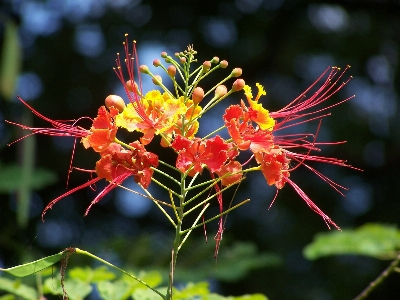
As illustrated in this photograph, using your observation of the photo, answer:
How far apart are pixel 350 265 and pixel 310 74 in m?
1.59

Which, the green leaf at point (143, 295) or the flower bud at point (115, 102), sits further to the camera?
the green leaf at point (143, 295)

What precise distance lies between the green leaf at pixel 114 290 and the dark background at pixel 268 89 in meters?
2.58

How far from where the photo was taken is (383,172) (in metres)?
5.34

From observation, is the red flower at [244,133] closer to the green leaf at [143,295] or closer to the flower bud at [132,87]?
the flower bud at [132,87]

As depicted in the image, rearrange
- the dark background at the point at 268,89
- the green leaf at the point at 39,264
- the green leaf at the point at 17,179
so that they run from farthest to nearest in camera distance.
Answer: the dark background at the point at 268,89 < the green leaf at the point at 17,179 < the green leaf at the point at 39,264

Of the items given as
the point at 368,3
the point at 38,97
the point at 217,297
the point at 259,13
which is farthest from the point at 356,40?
the point at 217,297

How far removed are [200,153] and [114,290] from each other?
0.62m

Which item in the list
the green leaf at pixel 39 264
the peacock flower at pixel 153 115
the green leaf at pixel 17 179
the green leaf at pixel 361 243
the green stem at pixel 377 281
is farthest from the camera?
the green leaf at pixel 17 179

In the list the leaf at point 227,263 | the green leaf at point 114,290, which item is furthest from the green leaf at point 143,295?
the leaf at point 227,263

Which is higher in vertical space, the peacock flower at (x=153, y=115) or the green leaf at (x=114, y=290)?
the peacock flower at (x=153, y=115)

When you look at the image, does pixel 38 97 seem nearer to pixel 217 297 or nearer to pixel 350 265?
pixel 350 265

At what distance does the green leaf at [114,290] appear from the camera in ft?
6.23

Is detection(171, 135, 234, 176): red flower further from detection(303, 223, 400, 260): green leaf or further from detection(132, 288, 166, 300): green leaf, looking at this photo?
detection(303, 223, 400, 260): green leaf

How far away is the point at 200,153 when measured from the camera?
1.54 m
